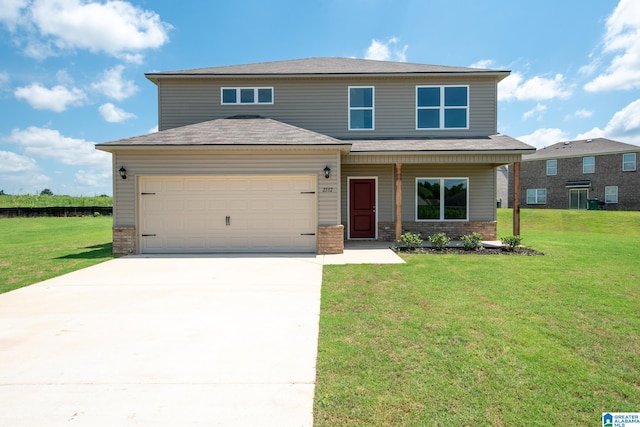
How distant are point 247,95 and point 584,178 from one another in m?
31.3

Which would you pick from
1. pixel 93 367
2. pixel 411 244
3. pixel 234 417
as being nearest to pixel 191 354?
pixel 93 367

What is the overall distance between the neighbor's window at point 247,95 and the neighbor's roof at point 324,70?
1.79ft

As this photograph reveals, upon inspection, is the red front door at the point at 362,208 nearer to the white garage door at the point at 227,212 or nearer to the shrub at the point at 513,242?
the white garage door at the point at 227,212

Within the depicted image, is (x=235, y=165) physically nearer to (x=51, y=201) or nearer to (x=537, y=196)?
(x=51, y=201)

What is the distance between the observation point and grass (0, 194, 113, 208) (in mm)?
31766

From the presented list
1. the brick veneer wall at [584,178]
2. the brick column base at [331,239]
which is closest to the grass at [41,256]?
the brick column base at [331,239]

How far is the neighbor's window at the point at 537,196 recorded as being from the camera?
3341 cm

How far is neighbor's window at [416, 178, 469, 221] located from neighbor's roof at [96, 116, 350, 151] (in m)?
4.59

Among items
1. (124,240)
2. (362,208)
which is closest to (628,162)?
(362,208)

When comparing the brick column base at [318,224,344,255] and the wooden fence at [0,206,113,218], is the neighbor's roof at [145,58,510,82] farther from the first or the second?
the wooden fence at [0,206,113,218]

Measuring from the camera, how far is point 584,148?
31875mm

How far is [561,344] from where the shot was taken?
13.0 ft

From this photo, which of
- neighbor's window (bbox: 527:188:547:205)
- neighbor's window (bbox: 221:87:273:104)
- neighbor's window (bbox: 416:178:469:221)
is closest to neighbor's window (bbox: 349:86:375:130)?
neighbor's window (bbox: 416:178:469:221)

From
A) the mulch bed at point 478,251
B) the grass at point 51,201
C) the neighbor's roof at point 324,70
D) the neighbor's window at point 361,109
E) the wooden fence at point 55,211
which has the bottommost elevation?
the mulch bed at point 478,251
